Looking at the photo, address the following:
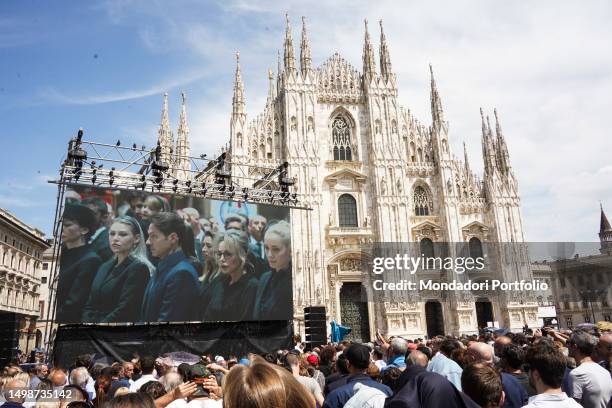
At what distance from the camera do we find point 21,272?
124ft

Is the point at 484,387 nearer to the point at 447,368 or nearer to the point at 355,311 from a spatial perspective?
the point at 447,368

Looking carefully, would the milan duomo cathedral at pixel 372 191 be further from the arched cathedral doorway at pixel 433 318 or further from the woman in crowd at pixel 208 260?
the woman in crowd at pixel 208 260

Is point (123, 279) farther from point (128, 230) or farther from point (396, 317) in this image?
point (396, 317)

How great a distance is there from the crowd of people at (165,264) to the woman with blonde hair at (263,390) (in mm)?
16447

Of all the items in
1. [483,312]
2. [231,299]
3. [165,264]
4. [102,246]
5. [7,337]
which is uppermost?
[102,246]

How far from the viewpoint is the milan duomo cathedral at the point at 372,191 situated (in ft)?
96.9

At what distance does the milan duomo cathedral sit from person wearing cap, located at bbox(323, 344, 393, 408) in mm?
23189

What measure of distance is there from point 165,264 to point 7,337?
5.96m

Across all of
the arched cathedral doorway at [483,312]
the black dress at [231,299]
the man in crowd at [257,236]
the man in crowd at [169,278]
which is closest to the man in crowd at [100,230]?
the man in crowd at [169,278]

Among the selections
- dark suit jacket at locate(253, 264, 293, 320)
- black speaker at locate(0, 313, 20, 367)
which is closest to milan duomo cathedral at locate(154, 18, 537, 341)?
dark suit jacket at locate(253, 264, 293, 320)

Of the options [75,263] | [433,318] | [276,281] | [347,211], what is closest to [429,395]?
[75,263]

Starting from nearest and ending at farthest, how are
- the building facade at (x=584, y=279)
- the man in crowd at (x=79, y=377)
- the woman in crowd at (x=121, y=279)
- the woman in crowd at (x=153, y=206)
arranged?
the man in crowd at (x=79, y=377), the woman in crowd at (x=121, y=279), the woman in crowd at (x=153, y=206), the building facade at (x=584, y=279)

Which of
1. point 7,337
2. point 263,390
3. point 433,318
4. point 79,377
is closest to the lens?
point 263,390

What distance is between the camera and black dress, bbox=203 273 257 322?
1916cm
